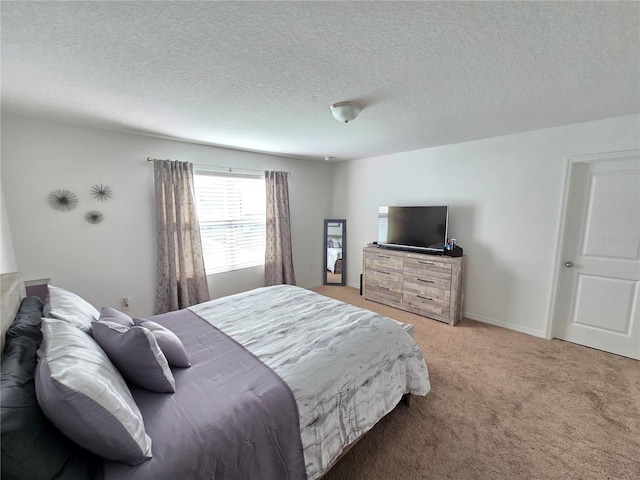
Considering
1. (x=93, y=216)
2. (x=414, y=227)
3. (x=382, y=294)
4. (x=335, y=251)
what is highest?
(x=93, y=216)

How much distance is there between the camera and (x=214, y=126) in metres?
2.73

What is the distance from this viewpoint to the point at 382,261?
399 centimetres

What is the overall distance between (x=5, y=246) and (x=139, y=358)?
76.4 inches

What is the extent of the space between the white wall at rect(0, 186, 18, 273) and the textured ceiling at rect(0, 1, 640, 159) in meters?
0.90

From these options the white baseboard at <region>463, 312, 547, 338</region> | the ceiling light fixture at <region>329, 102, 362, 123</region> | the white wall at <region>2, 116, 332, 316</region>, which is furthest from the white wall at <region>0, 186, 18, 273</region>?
the white baseboard at <region>463, 312, 547, 338</region>

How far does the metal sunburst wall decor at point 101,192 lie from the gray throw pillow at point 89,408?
239 centimetres

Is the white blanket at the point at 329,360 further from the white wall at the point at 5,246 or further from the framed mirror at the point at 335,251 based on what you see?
the framed mirror at the point at 335,251

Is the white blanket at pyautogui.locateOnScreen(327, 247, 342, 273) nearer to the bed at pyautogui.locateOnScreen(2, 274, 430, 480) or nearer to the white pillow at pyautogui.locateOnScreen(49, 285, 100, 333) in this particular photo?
the bed at pyautogui.locateOnScreen(2, 274, 430, 480)

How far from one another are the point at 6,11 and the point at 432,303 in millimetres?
4116

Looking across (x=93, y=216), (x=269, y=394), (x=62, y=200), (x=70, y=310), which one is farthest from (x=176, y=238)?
(x=269, y=394)

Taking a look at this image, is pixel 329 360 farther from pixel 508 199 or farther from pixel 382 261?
pixel 508 199

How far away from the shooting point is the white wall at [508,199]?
2777mm

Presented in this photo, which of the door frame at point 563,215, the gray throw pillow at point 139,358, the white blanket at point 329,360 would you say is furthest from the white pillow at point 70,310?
the door frame at point 563,215

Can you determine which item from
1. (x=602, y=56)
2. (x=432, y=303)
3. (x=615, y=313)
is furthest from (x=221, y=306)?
(x=615, y=313)
